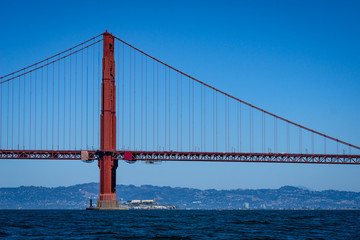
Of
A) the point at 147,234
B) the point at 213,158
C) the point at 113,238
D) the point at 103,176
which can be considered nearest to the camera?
the point at 113,238

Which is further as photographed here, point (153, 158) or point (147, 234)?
point (153, 158)

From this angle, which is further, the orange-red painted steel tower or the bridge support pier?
the orange-red painted steel tower

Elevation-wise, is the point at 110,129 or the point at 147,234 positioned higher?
the point at 110,129

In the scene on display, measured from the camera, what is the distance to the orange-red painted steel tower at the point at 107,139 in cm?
9106

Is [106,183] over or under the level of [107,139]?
under

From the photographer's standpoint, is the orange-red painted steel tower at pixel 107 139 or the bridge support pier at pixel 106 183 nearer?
the bridge support pier at pixel 106 183

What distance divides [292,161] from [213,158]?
14176mm

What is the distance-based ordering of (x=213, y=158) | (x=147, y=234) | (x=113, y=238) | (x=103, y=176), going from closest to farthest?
1. (x=113, y=238)
2. (x=147, y=234)
3. (x=103, y=176)
4. (x=213, y=158)

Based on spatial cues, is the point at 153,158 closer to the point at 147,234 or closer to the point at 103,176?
the point at 103,176

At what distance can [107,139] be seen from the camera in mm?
91312

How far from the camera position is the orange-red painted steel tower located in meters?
91.1

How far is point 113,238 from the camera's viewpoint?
32.6m

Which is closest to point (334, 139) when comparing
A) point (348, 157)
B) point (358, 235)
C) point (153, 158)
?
point (348, 157)

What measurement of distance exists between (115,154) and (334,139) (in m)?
38.1
